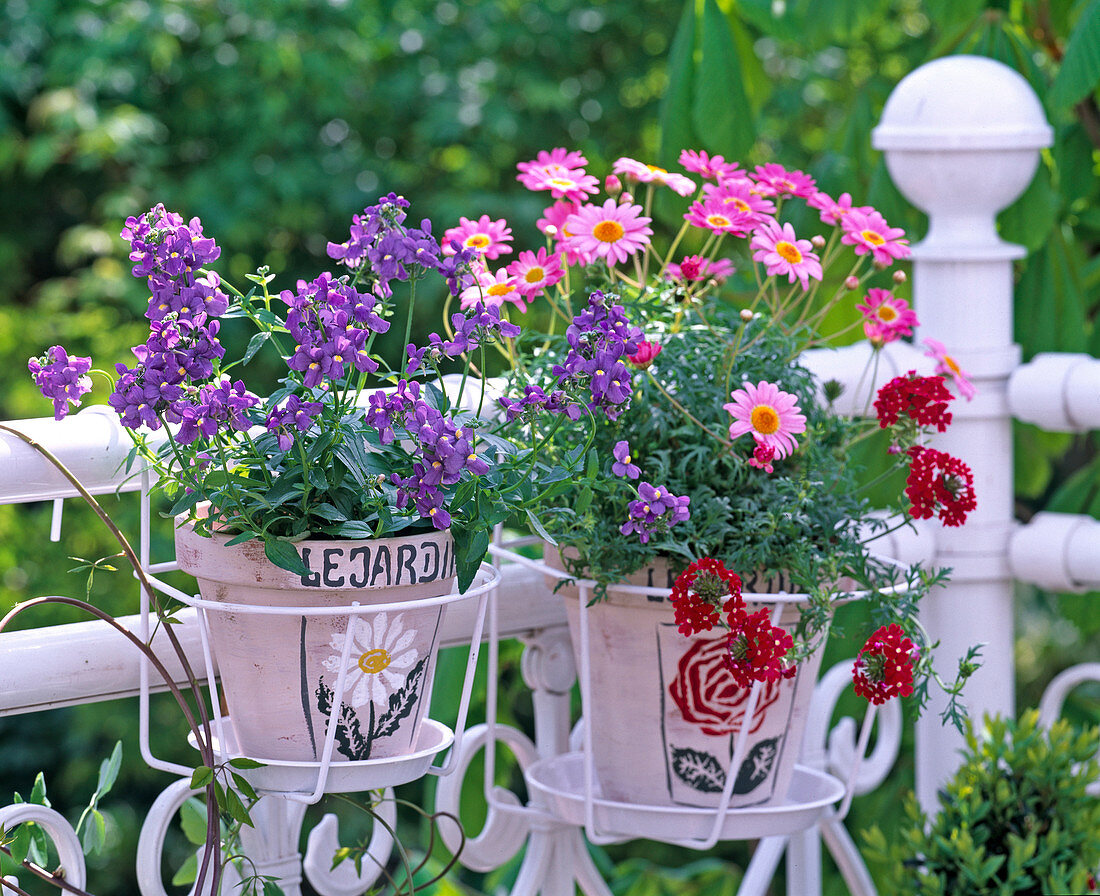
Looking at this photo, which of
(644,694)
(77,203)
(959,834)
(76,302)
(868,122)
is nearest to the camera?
(644,694)

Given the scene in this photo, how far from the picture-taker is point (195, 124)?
14.2 feet

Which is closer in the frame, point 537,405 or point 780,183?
point 537,405

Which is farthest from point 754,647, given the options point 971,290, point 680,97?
point 680,97

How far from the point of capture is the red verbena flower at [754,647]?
815 mm

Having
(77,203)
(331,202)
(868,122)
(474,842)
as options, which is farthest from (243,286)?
(474,842)

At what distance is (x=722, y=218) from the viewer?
91 centimetres

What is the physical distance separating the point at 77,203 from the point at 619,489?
4113 millimetres

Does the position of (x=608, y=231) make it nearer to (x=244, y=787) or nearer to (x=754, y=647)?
(x=754, y=647)

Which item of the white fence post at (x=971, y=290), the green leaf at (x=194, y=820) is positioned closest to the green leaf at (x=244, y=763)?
the green leaf at (x=194, y=820)

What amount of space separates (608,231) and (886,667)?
0.35m

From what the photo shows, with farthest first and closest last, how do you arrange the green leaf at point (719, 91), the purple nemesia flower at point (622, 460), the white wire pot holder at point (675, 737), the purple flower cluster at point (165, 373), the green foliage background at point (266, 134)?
the green foliage background at point (266, 134)
the green leaf at point (719, 91)
the white wire pot holder at point (675, 737)
the purple nemesia flower at point (622, 460)
the purple flower cluster at point (165, 373)

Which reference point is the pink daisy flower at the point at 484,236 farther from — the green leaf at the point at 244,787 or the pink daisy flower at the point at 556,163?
the green leaf at the point at 244,787

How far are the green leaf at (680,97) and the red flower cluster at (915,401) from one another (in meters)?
0.73

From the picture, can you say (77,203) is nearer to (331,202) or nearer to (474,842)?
(331,202)
